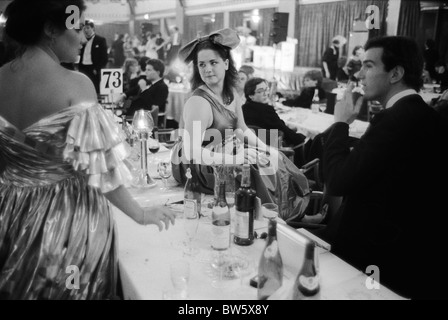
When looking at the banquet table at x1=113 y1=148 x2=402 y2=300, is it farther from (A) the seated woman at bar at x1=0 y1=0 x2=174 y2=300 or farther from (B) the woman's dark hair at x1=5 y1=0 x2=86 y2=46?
(B) the woman's dark hair at x1=5 y1=0 x2=86 y2=46

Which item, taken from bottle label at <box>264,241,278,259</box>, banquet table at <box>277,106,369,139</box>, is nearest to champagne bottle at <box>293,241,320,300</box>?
bottle label at <box>264,241,278,259</box>

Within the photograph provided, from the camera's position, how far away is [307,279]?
116cm

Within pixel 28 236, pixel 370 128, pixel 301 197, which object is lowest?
pixel 301 197

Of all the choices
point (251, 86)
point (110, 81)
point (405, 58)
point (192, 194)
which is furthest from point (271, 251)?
point (251, 86)

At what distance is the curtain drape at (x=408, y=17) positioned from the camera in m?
8.83

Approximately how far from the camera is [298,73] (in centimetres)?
1130

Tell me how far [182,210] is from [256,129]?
216cm

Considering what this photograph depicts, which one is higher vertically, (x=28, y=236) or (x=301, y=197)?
(x=28, y=236)

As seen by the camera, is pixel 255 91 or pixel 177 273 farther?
pixel 255 91

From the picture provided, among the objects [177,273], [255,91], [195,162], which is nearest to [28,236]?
[177,273]

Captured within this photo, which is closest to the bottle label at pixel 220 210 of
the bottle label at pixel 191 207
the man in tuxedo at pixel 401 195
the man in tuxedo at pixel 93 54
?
the bottle label at pixel 191 207

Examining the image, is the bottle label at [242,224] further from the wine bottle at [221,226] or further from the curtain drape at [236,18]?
the curtain drape at [236,18]

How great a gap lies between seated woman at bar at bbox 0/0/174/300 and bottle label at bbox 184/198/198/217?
1.03 feet

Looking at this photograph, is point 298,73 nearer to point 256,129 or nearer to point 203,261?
point 256,129
